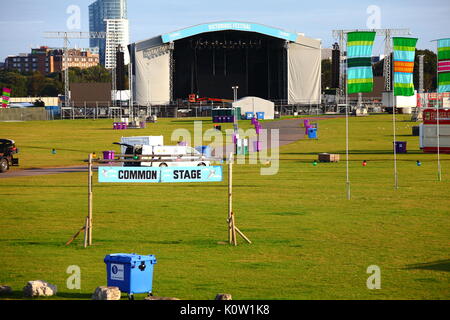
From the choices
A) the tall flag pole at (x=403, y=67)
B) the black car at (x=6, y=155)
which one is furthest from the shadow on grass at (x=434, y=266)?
the black car at (x=6, y=155)

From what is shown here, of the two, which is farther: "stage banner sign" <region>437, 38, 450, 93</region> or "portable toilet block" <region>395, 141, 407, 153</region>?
"portable toilet block" <region>395, 141, 407, 153</region>

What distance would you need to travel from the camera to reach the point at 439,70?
134ft

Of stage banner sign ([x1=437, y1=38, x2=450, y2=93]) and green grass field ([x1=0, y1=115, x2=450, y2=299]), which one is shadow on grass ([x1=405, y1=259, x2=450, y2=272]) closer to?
green grass field ([x1=0, y1=115, x2=450, y2=299])

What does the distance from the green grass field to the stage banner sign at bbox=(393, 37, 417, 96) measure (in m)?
5.19

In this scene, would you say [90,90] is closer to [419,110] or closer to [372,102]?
[372,102]

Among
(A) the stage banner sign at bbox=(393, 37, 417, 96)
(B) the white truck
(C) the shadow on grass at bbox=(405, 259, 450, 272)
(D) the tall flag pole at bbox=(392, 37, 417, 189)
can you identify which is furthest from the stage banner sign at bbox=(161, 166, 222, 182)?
(B) the white truck

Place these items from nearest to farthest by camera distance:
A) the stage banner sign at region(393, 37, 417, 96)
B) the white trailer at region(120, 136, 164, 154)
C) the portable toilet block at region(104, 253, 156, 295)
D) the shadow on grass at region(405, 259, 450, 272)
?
the portable toilet block at region(104, 253, 156, 295), the shadow on grass at region(405, 259, 450, 272), the stage banner sign at region(393, 37, 417, 96), the white trailer at region(120, 136, 164, 154)

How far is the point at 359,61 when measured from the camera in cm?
3675

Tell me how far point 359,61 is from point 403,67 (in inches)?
177

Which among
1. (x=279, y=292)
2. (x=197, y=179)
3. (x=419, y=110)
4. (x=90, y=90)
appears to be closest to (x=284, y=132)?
(x=419, y=110)


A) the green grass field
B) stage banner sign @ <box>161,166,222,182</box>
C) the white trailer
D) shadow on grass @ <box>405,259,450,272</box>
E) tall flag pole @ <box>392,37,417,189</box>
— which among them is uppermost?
tall flag pole @ <box>392,37,417,189</box>

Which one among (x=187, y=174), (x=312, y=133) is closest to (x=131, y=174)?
(x=187, y=174)

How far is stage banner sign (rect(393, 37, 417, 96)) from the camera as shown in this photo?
4012 centimetres
